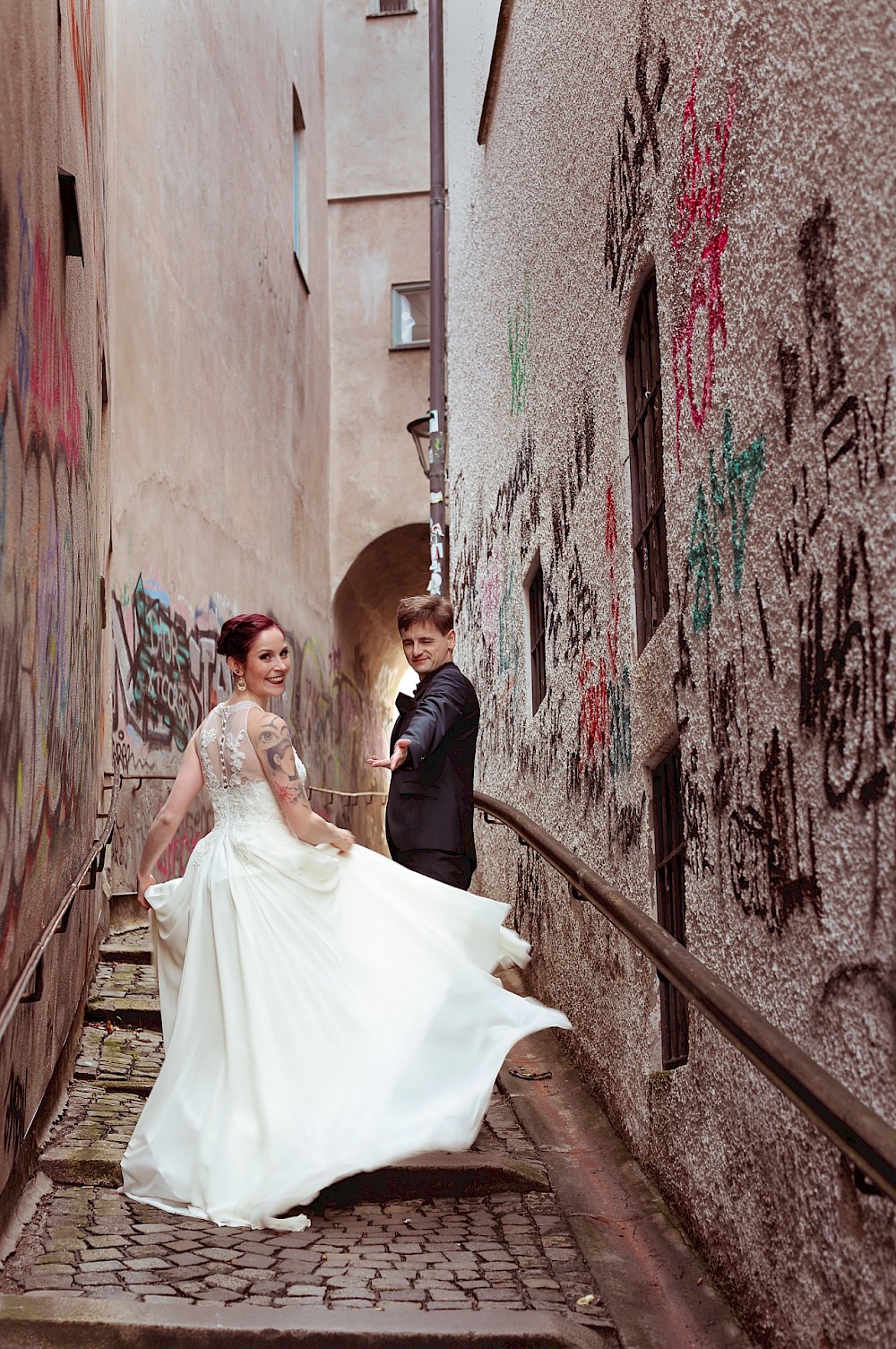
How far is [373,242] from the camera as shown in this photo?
16.1m

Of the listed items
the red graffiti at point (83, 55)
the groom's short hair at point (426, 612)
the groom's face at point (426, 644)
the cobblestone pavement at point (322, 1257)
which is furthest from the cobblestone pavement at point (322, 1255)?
the red graffiti at point (83, 55)

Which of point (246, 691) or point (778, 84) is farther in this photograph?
point (246, 691)

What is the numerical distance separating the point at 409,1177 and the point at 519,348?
4.52 metres

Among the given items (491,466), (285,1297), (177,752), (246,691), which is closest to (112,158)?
(491,466)

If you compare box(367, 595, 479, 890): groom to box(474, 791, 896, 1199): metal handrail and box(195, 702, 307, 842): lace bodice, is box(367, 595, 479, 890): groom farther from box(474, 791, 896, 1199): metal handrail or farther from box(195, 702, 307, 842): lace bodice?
box(474, 791, 896, 1199): metal handrail

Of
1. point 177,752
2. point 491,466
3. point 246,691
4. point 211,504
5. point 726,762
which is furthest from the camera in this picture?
point 211,504

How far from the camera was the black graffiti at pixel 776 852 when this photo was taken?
262 cm

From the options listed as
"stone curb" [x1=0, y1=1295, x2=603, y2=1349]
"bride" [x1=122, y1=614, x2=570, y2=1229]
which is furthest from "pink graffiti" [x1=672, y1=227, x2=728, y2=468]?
"stone curb" [x1=0, y1=1295, x2=603, y2=1349]

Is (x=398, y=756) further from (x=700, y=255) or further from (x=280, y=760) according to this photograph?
(x=700, y=255)

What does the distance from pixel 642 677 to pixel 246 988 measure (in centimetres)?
154

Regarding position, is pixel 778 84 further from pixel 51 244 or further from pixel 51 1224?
pixel 51 1224

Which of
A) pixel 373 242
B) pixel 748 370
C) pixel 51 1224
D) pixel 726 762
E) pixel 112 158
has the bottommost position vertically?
pixel 51 1224

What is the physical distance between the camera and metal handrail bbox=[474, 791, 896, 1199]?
194cm

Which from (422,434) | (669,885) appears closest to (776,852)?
(669,885)
